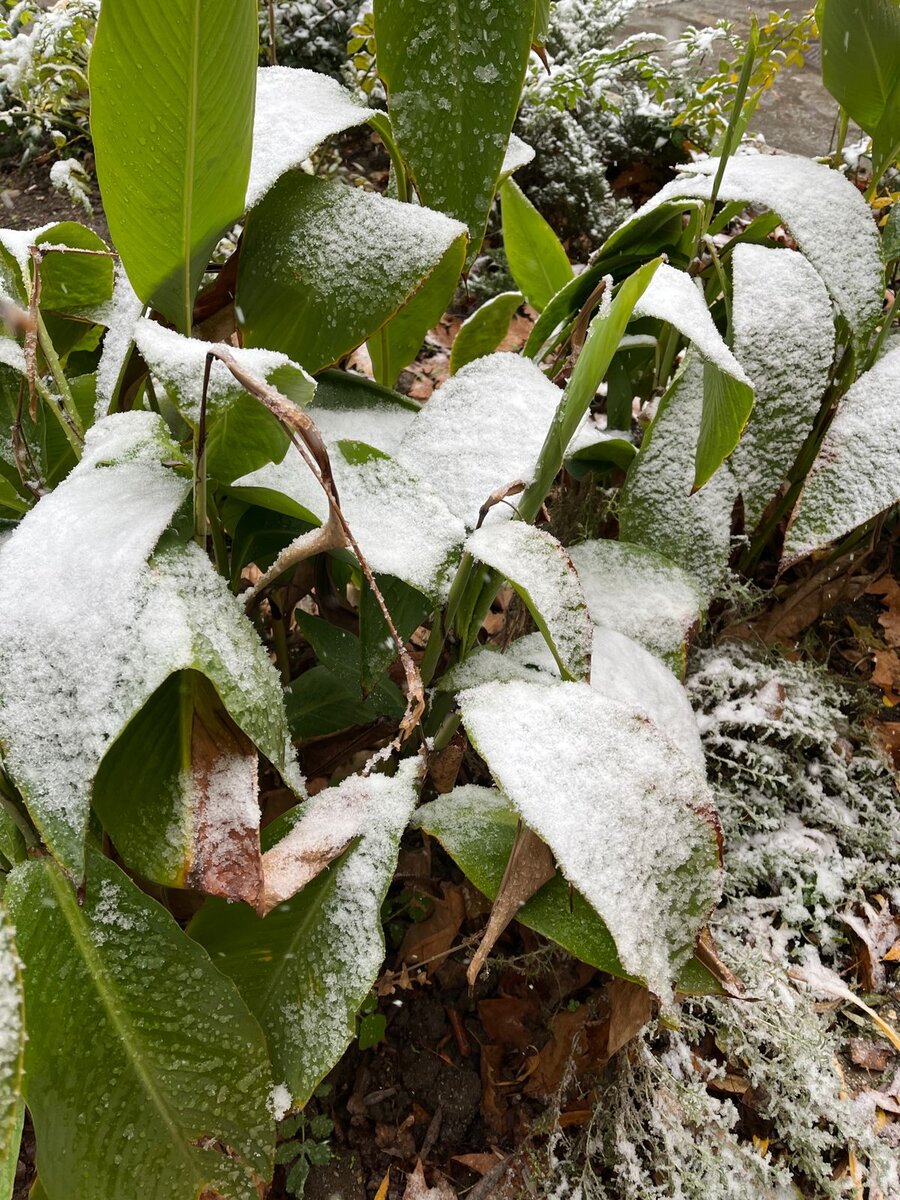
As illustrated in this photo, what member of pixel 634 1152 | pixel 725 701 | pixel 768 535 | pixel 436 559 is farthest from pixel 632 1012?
pixel 768 535

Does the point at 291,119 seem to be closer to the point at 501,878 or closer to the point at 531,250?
the point at 531,250

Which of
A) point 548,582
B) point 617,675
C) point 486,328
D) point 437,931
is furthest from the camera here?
point 486,328

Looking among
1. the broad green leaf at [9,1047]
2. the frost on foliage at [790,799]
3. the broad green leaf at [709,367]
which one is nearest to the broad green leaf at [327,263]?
the broad green leaf at [709,367]

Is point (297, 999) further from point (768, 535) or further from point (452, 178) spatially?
point (768, 535)

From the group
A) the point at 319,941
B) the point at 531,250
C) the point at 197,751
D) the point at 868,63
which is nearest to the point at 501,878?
the point at 319,941

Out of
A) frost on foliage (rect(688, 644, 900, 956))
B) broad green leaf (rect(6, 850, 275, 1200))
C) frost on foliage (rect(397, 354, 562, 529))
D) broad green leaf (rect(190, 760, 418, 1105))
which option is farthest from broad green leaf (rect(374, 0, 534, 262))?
frost on foliage (rect(688, 644, 900, 956))

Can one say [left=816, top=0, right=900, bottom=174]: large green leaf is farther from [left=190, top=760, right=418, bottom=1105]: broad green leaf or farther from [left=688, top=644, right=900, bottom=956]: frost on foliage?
[left=190, top=760, right=418, bottom=1105]: broad green leaf

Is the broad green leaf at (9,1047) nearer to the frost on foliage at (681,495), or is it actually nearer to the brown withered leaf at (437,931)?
the brown withered leaf at (437,931)
